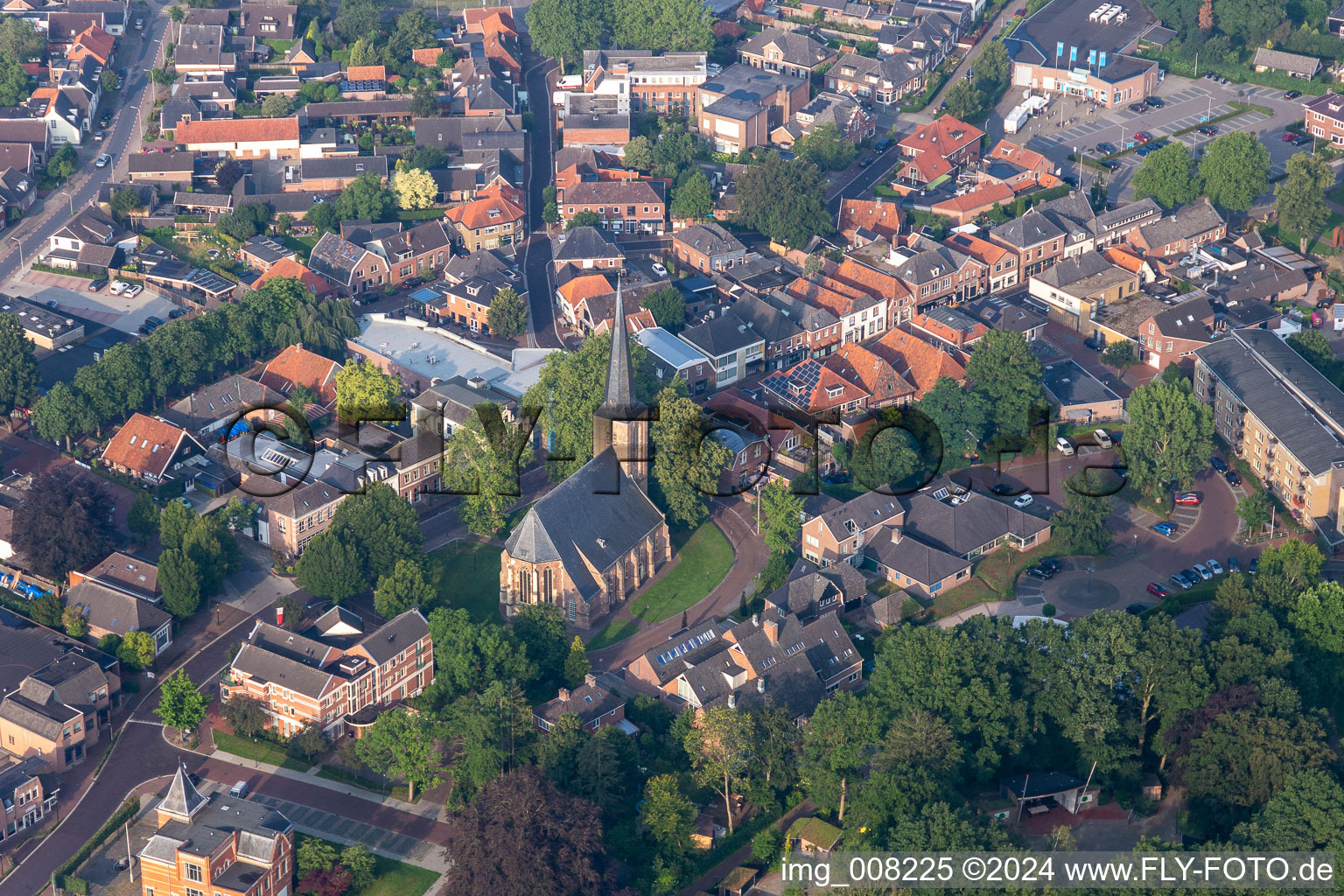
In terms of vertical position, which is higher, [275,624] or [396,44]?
[396,44]

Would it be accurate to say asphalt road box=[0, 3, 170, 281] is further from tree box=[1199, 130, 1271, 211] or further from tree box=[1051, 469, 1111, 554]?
tree box=[1199, 130, 1271, 211]

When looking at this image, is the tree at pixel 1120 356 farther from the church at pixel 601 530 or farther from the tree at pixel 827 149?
the church at pixel 601 530

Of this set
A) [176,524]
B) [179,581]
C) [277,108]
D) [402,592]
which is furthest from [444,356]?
[277,108]

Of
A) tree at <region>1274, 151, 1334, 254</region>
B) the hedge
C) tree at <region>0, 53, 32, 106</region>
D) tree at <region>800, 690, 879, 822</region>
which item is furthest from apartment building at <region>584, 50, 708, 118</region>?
the hedge

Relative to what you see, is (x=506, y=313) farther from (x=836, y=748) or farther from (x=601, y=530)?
(x=836, y=748)

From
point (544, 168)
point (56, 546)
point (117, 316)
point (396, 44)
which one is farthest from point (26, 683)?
point (396, 44)

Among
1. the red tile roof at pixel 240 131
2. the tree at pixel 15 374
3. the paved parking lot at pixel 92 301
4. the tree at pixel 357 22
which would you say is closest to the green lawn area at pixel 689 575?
the tree at pixel 15 374

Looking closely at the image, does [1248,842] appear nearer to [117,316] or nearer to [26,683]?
[26,683]
